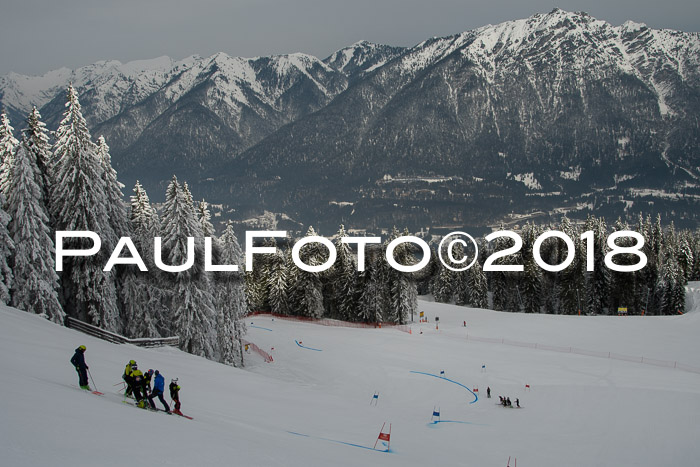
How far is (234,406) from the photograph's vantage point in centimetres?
2348

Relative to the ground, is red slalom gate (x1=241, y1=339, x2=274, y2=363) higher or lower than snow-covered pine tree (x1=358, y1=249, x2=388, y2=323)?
lower

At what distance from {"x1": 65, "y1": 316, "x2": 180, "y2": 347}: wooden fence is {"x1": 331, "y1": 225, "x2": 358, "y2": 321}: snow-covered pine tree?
38911mm

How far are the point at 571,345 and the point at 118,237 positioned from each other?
46.9 m

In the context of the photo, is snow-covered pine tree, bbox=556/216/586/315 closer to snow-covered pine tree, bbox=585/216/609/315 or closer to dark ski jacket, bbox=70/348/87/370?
snow-covered pine tree, bbox=585/216/609/315

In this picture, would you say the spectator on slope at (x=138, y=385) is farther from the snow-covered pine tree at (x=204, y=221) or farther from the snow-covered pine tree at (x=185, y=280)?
the snow-covered pine tree at (x=204, y=221)

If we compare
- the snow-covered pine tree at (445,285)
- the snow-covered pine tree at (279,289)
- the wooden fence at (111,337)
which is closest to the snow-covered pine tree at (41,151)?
the wooden fence at (111,337)

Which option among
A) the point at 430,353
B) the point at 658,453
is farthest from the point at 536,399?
the point at 430,353

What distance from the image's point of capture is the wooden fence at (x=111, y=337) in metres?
32.4

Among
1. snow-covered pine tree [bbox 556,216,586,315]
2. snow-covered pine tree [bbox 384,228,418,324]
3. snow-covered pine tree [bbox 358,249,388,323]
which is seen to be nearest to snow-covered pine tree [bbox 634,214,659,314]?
snow-covered pine tree [bbox 556,216,586,315]

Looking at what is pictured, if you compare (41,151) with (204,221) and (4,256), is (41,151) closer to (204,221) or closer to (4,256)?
(4,256)

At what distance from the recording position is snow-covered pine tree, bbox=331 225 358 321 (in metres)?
73.9

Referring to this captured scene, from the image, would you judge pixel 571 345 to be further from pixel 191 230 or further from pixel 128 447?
pixel 128 447

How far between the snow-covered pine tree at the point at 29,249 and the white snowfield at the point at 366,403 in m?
3.36

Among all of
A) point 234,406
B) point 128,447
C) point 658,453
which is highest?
point 128,447
